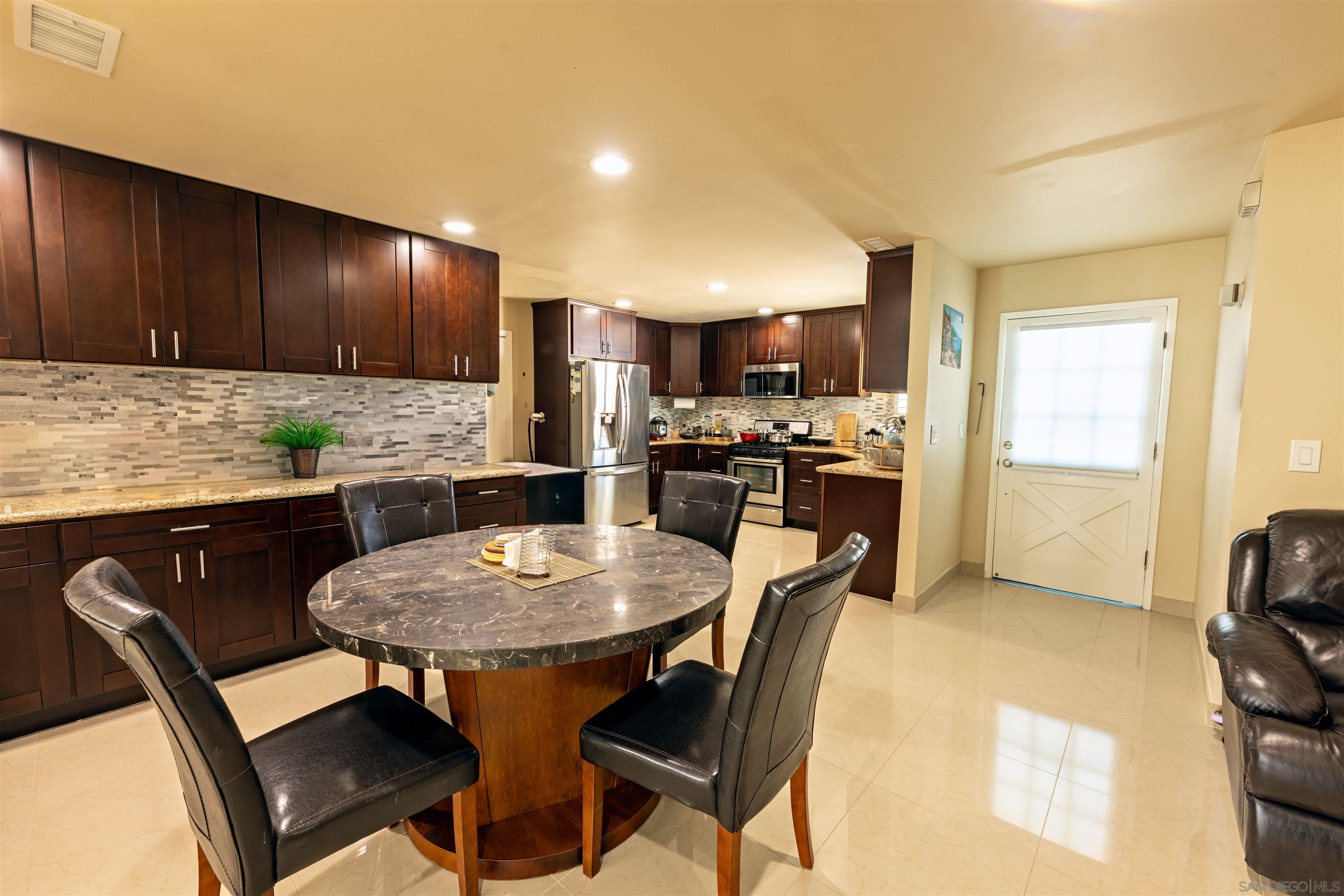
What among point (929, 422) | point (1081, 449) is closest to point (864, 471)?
point (929, 422)

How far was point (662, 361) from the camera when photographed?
710cm

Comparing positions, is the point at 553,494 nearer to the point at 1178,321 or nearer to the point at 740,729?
the point at 740,729

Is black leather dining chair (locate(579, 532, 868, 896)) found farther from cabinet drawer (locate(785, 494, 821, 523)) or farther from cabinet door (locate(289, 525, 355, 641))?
cabinet drawer (locate(785, 494, 821, 523))

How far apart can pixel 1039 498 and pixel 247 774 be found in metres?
4.66

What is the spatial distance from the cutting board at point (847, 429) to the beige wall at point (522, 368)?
3387 millimetres

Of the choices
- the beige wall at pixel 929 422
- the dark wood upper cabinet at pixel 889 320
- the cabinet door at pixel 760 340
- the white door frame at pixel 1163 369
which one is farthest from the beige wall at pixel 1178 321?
the cabinet door at pixel 760 340

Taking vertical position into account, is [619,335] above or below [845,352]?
above

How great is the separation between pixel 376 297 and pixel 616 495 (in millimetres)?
3057

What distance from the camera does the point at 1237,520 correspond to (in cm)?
228

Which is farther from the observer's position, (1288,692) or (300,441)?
(300,441)

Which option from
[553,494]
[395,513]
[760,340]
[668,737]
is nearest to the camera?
[668,737]

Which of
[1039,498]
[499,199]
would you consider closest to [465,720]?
[499,199]

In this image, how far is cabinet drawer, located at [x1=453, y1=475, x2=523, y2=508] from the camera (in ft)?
11.4

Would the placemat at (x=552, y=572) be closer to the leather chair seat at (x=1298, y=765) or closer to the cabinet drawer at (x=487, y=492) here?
the cabinet drawer at (x=487, y=492)
